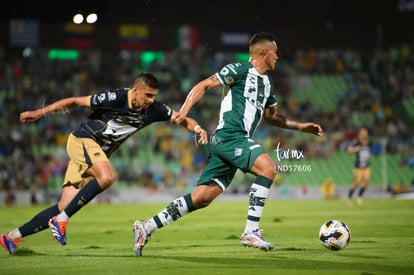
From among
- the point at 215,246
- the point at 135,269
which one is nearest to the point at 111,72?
the point at 215,246

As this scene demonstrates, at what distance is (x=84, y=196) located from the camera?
935 centimetres

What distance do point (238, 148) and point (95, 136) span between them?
7.17ft

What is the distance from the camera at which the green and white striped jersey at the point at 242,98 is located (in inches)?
361

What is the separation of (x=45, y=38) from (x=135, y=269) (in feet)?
89.1

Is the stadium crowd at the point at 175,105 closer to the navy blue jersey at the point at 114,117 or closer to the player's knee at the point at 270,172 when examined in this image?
the navy blue jersey at the point at 114,117

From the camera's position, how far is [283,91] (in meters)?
35.2

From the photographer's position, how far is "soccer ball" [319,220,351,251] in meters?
9.46

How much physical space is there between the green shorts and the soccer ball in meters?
1.54

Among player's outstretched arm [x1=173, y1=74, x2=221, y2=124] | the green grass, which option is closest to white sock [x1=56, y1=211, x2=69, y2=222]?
the green grass

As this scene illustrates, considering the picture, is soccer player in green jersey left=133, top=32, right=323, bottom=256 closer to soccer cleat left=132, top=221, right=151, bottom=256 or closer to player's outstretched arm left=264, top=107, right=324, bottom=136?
soccer cleat left=132, top=221, right=151, bottom=256

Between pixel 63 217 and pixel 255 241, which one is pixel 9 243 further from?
pixel 255 241

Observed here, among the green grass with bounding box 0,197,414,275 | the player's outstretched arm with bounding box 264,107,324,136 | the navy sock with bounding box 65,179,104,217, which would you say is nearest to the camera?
the green grass with bounding box 0,197,414,275

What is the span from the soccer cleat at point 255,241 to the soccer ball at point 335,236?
3.70 ft

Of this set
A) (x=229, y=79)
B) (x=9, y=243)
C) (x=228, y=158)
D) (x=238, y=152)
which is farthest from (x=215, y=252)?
(x=9, y=243)
